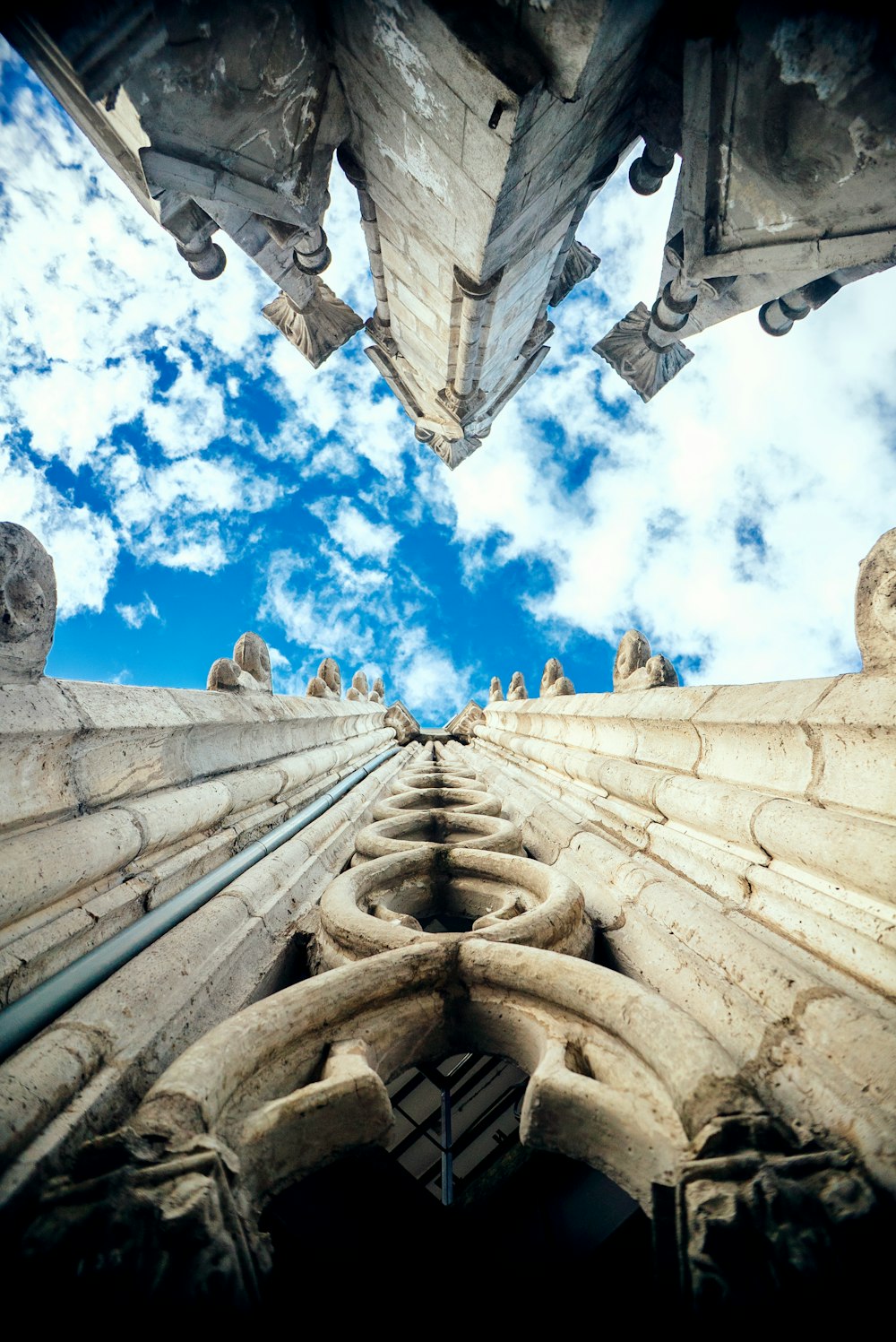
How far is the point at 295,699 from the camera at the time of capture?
498 centimetres

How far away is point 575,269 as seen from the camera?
8.43 meters

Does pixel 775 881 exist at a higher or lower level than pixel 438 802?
higher

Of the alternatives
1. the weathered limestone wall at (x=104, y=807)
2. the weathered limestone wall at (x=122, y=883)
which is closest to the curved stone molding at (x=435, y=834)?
the weathered limestone wall at (x=122, y=883)

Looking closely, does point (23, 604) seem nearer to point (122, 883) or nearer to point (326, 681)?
point (122, 883)

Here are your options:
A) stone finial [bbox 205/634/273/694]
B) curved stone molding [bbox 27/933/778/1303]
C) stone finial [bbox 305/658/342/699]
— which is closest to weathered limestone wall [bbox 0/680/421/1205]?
curved stone molding [bbox 27/933/778/1303]

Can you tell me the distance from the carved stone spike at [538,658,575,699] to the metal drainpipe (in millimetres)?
5226

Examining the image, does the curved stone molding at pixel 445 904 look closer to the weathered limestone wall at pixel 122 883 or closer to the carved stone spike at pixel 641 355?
the weathered limestone wall at pixel 122 883

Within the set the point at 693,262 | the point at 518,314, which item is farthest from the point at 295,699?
the point at 518,314

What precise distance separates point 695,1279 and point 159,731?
2.36m

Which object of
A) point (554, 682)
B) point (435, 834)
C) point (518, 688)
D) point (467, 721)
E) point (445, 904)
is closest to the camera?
point (445, 904)

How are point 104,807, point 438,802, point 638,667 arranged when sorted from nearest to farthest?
point 104,807 → point 438,802 → point 638,667

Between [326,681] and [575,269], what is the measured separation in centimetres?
750

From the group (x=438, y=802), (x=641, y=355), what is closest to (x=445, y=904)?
(x=438, y=802)

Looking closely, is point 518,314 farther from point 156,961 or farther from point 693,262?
point 156,961
